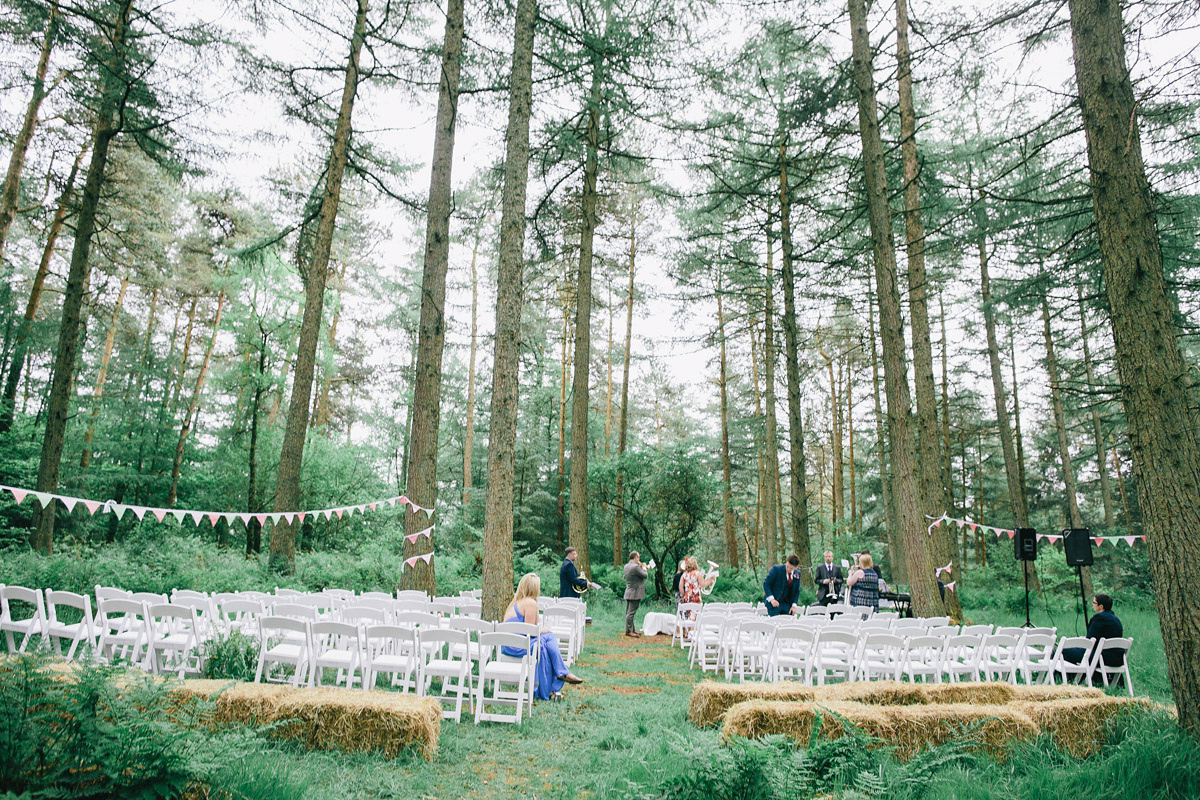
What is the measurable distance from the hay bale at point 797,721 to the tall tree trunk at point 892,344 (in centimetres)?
577

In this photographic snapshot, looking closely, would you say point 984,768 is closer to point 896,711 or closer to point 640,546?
point 896,711

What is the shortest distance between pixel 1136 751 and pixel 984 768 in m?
0.91

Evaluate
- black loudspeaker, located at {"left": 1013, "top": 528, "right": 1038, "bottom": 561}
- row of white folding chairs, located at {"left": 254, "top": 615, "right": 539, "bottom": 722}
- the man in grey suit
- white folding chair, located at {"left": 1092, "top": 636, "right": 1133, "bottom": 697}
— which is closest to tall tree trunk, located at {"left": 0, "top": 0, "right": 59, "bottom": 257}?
row of white folding chairs, located at {"left": 254, "top": 615, "right": 539, "bottom": 722}

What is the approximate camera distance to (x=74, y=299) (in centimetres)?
1191

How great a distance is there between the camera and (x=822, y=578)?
1242cm

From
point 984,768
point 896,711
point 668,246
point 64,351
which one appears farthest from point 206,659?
point 668,246

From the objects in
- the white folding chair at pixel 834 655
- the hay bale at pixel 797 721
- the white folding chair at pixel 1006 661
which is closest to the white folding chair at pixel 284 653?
the hay bale at pixel 797 721

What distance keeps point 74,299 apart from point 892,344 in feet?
47.6

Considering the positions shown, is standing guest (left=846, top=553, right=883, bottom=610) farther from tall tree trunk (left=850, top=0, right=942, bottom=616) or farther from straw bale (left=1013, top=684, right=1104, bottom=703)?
straw bale (left=1013, top=684, right=1104, bottom=703)

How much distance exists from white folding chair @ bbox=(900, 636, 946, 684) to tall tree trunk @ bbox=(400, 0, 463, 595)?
6.47 m

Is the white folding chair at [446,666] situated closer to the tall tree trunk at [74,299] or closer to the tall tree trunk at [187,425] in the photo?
the tall tree trunk at [74,299]

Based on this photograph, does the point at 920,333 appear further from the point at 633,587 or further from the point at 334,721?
the point at 334,721

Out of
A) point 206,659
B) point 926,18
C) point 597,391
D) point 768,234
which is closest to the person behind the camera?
point 206,659

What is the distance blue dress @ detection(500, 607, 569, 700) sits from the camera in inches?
257
